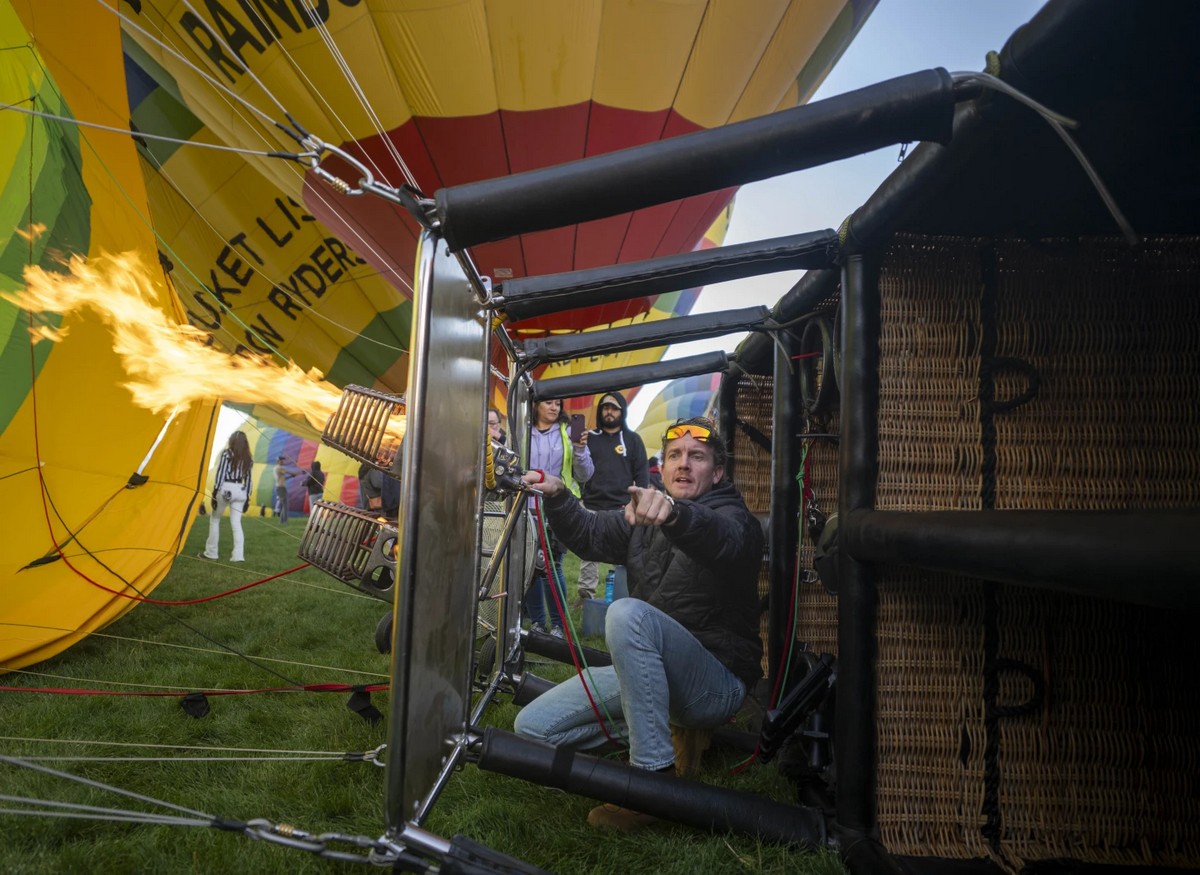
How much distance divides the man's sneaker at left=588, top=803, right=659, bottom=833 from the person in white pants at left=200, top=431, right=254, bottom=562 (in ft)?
20.4

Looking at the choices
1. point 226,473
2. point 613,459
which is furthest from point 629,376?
point 226,473

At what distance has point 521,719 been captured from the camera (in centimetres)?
207

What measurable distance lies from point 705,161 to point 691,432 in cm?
115

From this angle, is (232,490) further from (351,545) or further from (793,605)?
(793,605)

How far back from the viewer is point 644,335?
2.60 meters

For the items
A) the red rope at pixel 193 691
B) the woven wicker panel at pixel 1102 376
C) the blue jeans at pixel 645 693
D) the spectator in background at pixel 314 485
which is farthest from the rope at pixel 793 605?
the spectator in background at pixel 314 485

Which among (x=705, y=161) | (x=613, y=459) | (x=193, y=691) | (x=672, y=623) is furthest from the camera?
(x=613, y=459)

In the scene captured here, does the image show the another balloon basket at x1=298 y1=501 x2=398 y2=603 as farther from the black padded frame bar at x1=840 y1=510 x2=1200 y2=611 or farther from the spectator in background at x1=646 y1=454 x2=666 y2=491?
the black padded frame bar at x1=840 y1=510 x2=1200 y2=611

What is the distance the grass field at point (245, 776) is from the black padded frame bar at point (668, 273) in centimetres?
129

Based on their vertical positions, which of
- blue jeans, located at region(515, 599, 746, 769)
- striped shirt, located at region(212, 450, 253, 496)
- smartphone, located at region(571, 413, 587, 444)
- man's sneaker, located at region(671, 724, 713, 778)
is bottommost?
man's sneaker, located at region(671, 724, 713, 778)

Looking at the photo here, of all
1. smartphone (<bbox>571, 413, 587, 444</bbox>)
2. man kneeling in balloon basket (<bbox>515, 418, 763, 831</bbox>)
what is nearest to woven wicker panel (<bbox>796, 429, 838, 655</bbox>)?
man kneeling in balloon basket (<bbox>515, 418, 763, 831</bbox>)

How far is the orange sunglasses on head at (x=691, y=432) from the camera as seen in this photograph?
221 cm

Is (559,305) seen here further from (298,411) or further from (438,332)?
(298,411)

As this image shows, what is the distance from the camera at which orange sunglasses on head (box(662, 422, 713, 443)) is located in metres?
2.21
